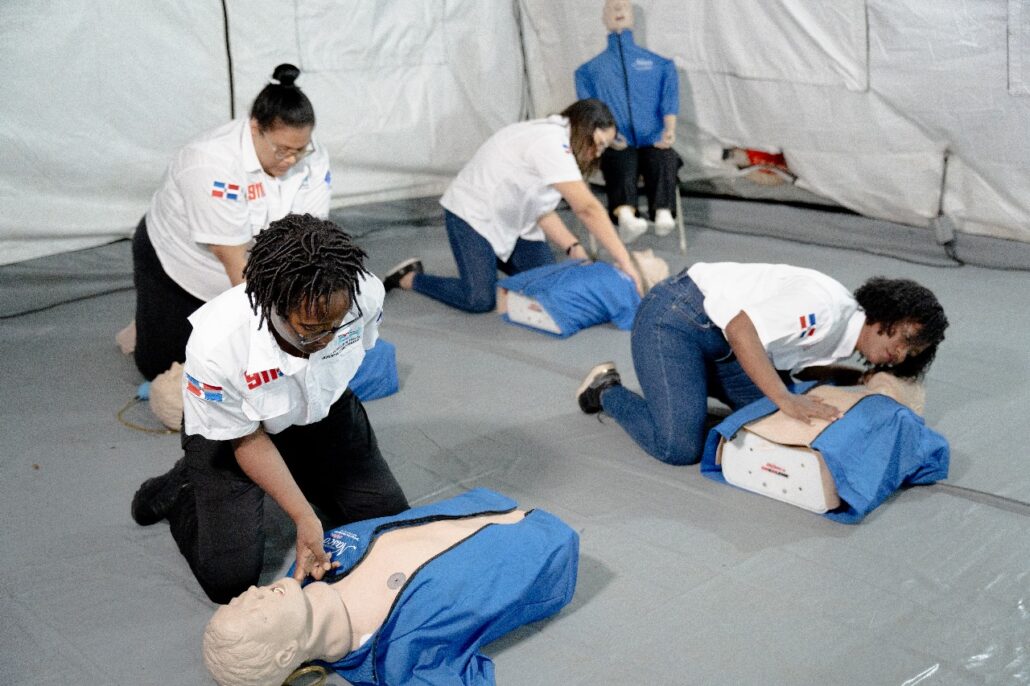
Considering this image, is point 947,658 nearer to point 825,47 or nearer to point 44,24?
point 825,47

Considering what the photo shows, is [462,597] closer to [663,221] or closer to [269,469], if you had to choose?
[269,469]

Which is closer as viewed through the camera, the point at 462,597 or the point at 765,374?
the point at 462,597

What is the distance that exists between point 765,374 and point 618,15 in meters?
2.87

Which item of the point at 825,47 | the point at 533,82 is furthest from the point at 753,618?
the point at 533,82

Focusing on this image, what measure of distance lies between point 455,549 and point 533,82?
13.1 ft

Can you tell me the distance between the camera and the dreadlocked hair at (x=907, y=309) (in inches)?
94.0

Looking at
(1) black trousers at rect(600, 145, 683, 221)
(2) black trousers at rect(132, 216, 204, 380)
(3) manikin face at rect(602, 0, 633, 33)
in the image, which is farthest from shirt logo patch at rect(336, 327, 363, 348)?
(3) manikin face at rect(602, 0, 633, 33)

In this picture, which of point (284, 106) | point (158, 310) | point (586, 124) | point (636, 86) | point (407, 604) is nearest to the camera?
point (407, 604)

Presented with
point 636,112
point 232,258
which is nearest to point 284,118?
point 232,258

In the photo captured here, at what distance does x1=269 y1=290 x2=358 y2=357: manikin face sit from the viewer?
5.89ft

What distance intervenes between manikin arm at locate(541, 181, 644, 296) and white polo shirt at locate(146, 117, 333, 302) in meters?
0.94

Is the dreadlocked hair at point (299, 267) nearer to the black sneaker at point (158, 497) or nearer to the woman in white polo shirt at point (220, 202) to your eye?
the black sneaker at point (158, 497)

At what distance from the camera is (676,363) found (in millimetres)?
2713

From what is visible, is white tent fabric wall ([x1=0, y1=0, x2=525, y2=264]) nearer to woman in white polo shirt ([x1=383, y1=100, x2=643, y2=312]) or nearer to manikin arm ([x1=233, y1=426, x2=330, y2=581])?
woman in white polo shirt ([x1=383, y1=100, x2=643, y2=312])
